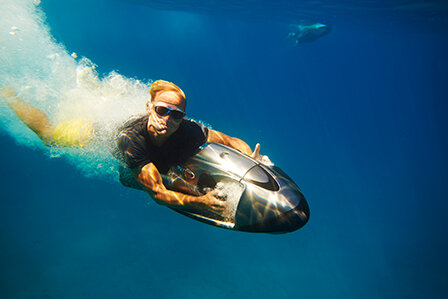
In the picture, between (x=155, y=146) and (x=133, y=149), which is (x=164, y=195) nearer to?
(x=133, y=149)

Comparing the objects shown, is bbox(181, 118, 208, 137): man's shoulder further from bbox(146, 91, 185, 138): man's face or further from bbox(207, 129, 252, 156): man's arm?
bbox(146, 91, 185, 138): man's face

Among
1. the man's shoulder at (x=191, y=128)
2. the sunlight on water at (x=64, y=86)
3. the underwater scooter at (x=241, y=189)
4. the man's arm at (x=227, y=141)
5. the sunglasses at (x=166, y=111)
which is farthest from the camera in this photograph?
the sunlight on water at (x=64, y=86)

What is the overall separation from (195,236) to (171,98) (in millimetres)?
9156

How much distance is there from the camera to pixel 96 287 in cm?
783

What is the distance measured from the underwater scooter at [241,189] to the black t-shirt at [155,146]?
0.11m

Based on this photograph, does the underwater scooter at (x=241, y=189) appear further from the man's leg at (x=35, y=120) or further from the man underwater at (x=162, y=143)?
Result: the man's leg at (x=35, y=120)

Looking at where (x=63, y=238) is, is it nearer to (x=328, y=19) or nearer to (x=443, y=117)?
(x=328, y=19)

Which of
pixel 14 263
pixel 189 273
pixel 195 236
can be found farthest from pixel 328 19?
pixel 14 263

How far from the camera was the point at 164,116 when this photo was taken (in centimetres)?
220

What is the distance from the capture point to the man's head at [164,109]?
220cm

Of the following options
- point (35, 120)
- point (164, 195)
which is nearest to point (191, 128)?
point (164, 195)

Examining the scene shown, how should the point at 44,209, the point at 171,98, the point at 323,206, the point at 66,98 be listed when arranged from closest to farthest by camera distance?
1. the point at 171,98
2. the point at 66,98
3. the point at 44,209
4. the point at 323,206

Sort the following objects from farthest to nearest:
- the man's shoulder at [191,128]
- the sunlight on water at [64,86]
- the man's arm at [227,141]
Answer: the sunlight on water at [64,86] → the man's arm at [227,141] → the man's shoulder at [191,128]

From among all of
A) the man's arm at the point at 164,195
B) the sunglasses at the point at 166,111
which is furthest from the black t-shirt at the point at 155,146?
the sunglasses at the point at 166,111
